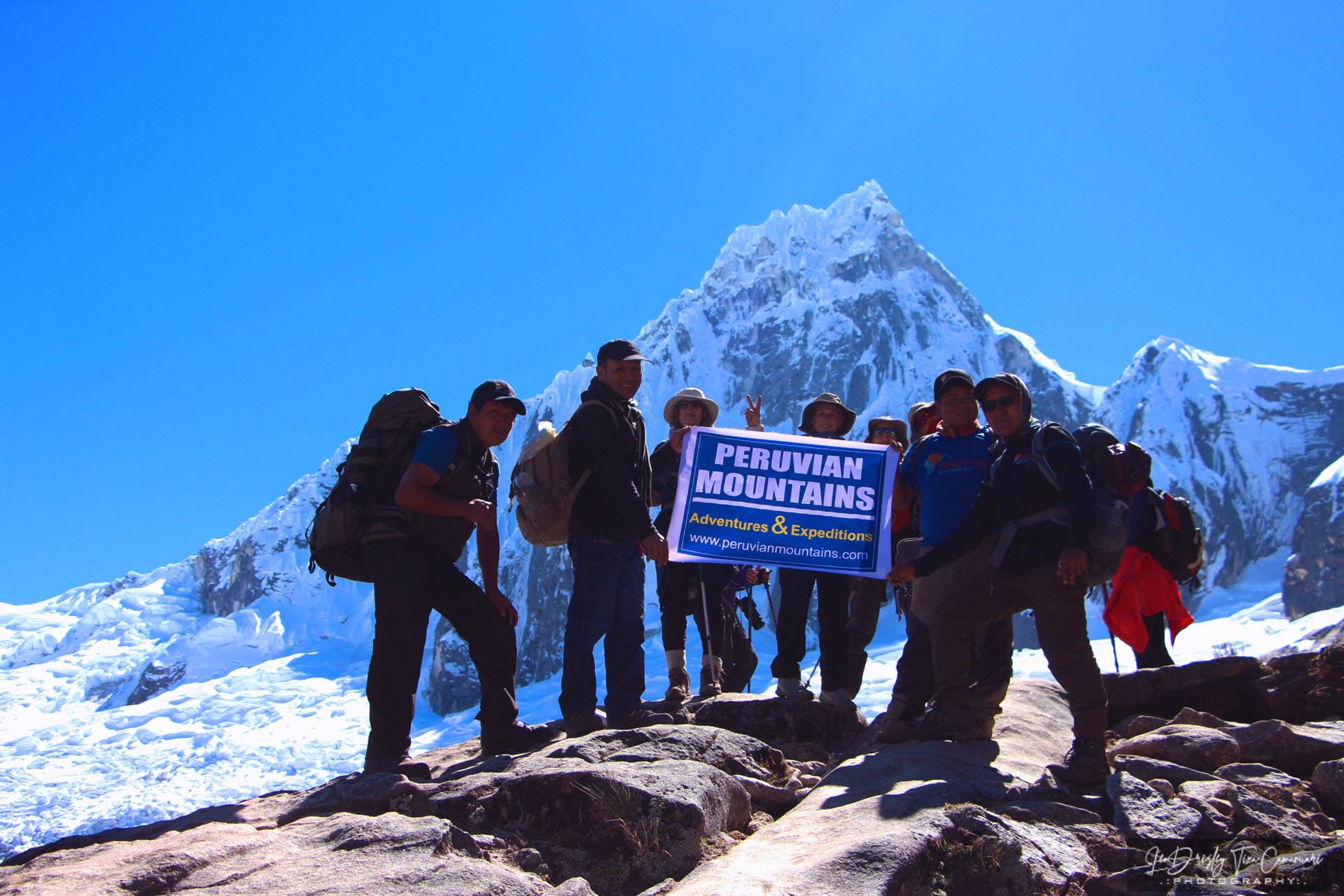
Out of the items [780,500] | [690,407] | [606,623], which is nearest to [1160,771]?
[606,623]

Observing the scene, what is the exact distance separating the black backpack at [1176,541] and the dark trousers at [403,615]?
19.1 feet

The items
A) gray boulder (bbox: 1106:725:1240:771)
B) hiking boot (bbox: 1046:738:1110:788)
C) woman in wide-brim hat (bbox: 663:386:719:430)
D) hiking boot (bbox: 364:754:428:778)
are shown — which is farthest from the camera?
woman in wide-brim hat (bbox: 663:386:719:430)

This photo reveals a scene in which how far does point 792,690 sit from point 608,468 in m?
2.27

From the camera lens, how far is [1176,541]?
27.8ft

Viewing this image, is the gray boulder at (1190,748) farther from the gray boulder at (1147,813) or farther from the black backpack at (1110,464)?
the black backpack at (1110,464)

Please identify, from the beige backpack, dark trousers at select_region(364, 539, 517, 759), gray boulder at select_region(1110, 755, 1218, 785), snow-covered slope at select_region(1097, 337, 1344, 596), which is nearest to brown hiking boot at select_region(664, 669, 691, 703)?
the beige backpack

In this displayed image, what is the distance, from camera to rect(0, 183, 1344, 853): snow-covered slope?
137 metres

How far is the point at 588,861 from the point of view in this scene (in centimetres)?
420

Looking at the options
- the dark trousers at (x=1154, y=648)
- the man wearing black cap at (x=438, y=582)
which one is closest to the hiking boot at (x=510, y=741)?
the man wearing black cap at (x=438, y=582)

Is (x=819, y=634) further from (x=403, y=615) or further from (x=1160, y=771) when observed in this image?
(x=403, y=615)

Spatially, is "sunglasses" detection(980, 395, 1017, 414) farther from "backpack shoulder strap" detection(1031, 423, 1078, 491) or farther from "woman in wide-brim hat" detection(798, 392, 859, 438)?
"woman in wide-brim hat" detection(798, 392, 859, 438)

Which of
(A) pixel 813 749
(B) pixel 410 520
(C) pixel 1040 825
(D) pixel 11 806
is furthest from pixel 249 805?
(D) pixel 11 806

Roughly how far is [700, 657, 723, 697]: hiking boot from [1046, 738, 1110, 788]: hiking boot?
2.99 m

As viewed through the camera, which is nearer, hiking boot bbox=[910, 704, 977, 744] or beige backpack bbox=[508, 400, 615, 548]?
hiking boot bbox=[910, 704, 977, 744]
